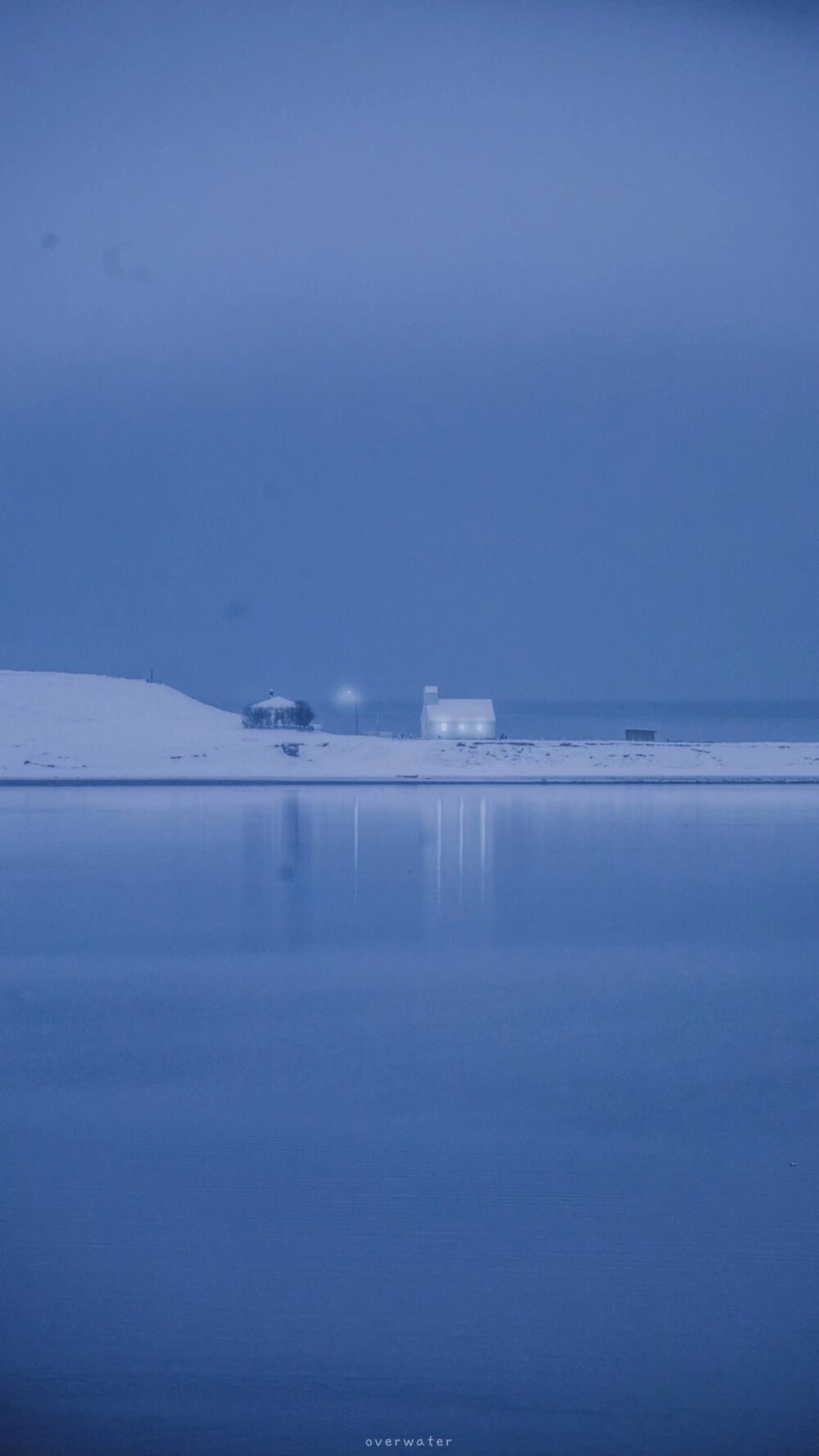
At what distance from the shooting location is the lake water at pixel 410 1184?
121 inches

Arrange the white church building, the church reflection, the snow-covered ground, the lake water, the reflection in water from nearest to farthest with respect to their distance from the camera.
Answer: the lake water → the reflection in water → the church reflection → the snow-covered ground → the white church building

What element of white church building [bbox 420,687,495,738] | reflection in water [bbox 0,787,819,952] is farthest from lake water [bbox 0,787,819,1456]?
white church building [bbox 420,687,495,738]

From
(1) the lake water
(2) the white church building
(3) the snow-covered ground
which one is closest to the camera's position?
(1) the lake water

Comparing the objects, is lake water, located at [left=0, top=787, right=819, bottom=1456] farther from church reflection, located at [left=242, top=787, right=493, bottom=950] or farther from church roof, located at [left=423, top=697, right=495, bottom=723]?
church roof, located at [left=423, top=697, right=495, bottom=723]

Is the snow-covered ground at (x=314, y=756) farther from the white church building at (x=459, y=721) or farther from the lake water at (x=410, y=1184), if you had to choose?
the lake water at (x=410, y=1184)

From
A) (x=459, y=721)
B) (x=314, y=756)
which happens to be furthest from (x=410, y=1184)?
(x=459, y=721)

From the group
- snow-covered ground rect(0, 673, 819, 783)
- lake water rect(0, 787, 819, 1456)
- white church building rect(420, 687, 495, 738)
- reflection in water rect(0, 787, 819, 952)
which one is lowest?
lake water rect(0, 787, 819, 1456)

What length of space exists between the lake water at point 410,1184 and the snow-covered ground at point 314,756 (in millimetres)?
21525

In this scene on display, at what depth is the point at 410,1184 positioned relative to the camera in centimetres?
Result: 431

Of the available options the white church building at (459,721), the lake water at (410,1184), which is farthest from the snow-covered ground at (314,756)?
the lake water at (410,1184)

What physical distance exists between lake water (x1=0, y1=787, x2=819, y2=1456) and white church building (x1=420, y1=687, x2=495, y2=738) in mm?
39131

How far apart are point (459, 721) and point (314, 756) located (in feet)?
44.9

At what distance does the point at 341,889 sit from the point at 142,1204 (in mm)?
7380

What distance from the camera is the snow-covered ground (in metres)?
32.9
